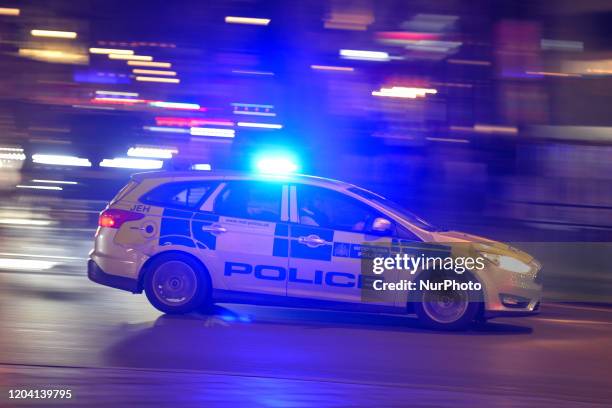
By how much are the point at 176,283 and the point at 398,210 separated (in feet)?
8.01

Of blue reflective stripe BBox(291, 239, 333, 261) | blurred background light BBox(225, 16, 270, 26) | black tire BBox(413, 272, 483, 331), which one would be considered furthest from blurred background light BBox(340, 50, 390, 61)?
black tire BBox(413, 272, 483, 331)

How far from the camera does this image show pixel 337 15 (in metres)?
17.2

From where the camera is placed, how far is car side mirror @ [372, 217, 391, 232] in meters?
9.26

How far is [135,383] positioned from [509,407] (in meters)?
2.66

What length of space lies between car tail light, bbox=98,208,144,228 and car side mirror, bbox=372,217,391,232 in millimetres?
2437

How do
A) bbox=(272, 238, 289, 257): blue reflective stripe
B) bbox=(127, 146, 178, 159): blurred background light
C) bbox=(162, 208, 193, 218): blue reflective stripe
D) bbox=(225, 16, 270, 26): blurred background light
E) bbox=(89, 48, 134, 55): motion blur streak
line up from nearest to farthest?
bbox=(272, 238, 289, 257): blue reflective stripe < bbox=(162, 208, 193, 218): blue reflective stripe < bbox=(225, 16, 270, 26): blurred background light < bbox=(89, 48, 134, 55): motion blur streak < bbox=(127, 146, 178, 159): blurred background light

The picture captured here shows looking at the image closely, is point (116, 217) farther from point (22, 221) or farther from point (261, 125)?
point (22, 221)

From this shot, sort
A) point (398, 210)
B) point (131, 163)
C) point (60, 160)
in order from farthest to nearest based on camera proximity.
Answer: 1. point (60, 160)
2. point (131, 163)
3. point (398, 210)

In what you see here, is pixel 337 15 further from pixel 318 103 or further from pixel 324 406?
pixel 324 406

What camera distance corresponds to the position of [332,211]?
370 inches

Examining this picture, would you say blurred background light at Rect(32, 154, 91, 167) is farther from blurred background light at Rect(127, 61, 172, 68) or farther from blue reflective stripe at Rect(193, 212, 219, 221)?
blue reflective stripe at Rect(193, 212, 219, 221)

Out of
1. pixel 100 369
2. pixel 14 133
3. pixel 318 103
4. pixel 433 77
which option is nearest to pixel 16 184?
pixel 14 133

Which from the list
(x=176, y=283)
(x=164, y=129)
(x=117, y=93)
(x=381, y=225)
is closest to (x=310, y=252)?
(x=381, y=225)

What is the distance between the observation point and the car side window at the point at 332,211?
9.33 metres
